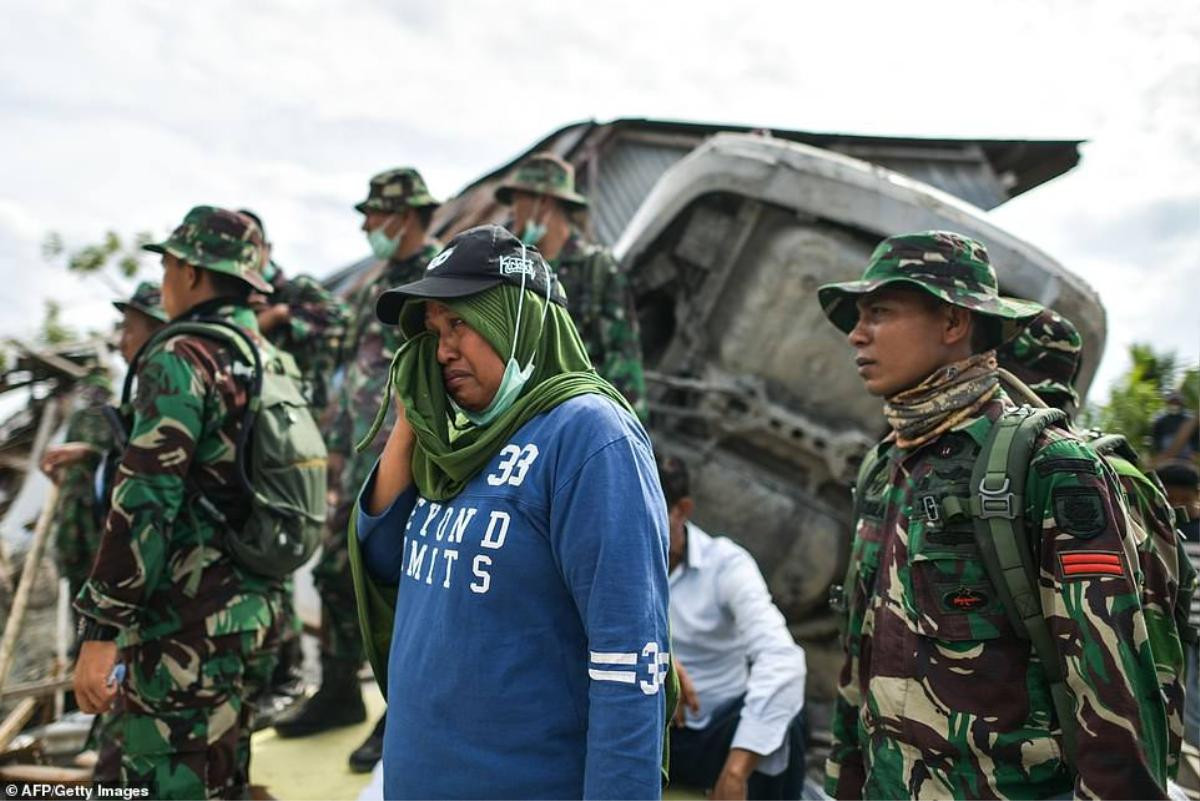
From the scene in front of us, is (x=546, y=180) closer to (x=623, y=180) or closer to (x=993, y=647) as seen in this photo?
(x=993, y=647)

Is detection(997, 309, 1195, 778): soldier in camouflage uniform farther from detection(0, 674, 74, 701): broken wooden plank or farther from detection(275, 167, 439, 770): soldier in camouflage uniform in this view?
detection(0, 674, 74, 701): broken wooden plank

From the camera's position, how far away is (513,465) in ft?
5.31

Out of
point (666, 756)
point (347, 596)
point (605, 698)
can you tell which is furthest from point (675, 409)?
point (605, 698)

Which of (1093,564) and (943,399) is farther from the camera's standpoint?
(943,399)

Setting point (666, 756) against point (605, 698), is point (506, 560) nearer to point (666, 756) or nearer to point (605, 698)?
point (605, 698)

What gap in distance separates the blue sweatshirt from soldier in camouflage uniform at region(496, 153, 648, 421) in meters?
2.29

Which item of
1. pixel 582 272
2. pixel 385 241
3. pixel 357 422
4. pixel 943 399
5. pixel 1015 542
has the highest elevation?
pixel 385 241

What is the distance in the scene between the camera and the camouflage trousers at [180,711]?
2658 millimetres

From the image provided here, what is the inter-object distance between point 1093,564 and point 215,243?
2711 mm

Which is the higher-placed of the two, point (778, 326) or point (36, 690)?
point (778, 326)

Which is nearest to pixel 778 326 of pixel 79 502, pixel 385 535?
pixel 385 535

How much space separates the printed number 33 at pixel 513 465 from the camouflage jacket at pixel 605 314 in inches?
92.0

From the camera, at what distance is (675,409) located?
463 cm

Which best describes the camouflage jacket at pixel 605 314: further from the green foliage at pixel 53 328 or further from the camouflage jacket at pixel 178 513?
the green foliage at pixel 53 328
